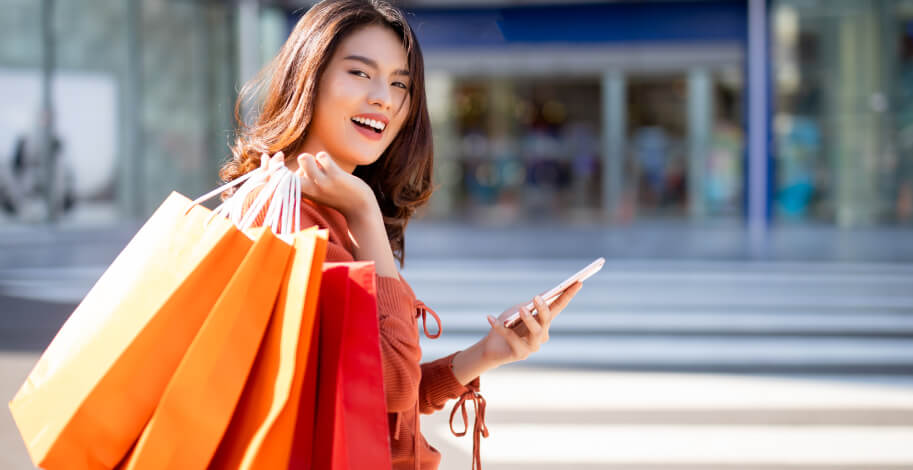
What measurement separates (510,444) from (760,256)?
8.21m

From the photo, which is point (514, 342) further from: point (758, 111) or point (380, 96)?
point (758, 111)

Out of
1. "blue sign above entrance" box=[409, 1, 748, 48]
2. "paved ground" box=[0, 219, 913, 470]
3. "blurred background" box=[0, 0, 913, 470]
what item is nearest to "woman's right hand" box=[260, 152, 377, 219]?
"paved ground" box=[0, 219, 913, 470]

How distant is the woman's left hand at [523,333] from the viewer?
5.37 feet

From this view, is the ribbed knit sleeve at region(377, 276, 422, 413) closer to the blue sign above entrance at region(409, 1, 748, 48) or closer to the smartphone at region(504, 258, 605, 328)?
the smartphone at region(504, 258, 605, 328)

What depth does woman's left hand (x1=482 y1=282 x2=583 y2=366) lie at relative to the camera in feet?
5.37

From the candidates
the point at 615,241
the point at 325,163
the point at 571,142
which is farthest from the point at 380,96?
the point at 571,142

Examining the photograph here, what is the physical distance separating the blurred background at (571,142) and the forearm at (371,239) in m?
5.90

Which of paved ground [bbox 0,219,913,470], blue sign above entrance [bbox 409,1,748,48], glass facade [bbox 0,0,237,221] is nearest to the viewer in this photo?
paved ground [bbox 0,219,913,470]

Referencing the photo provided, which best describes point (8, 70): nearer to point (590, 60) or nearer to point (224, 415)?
point (590, 60)

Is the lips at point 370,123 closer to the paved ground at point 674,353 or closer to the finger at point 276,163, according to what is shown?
the finger at point 276,163

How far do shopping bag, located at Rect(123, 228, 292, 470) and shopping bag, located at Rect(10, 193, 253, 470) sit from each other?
4 cm

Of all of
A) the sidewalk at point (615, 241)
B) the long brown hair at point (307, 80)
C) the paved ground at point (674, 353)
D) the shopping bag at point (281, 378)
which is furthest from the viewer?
Result: the sidewalk at point (615, 241)

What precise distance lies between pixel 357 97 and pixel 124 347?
643 mm

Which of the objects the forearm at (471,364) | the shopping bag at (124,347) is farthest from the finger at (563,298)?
the shopping bag at (124,347)
